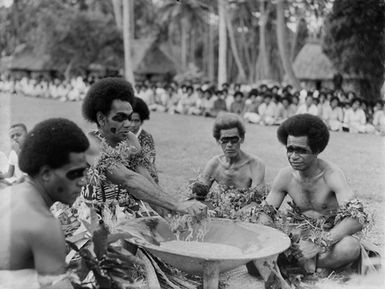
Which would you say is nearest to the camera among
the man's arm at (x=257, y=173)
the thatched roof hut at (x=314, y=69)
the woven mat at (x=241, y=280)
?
the woven mat at (x=241, y=280)

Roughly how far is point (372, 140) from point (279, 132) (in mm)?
10521

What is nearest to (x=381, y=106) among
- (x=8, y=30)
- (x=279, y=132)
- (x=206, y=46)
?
(x=279, y=132)

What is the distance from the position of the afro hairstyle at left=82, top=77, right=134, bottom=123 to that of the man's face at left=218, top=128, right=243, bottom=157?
1648mm

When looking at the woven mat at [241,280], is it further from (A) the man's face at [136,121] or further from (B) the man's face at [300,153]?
(A) the man's face at [136,121]

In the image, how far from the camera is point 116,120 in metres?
4.58

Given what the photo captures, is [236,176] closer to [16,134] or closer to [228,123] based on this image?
[228,123]

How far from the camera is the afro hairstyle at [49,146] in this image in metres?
2.97

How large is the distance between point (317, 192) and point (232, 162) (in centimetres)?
149

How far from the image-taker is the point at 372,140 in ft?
48.8

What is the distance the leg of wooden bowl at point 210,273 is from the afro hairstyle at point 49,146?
4.02 ft

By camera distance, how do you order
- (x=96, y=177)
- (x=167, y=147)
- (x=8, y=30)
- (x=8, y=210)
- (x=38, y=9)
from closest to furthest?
(x=8, y=210) < (x=96, y=177) < (x=167, y=147) < (x=38, y=9) < (x=8, y=30)

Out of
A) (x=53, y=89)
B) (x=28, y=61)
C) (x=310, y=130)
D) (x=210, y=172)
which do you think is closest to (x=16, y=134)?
(x=210, y=172)

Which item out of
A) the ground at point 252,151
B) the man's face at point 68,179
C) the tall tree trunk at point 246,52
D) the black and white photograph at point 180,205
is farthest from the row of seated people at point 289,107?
the tall tree trunk at point 246,52

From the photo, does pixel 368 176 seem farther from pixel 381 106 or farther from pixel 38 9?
pixel 38 9
